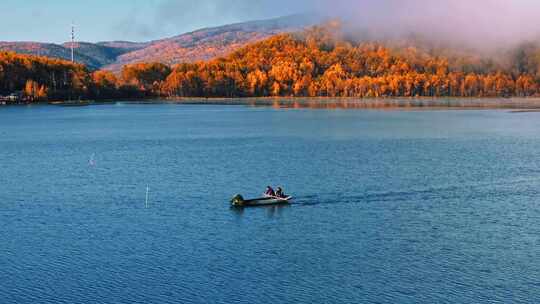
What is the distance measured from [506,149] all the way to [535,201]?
21196mm

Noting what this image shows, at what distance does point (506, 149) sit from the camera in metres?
50.3

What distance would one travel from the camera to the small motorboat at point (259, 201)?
95.9 ft

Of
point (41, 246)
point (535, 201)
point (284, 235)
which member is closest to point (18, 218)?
point (41, 246)

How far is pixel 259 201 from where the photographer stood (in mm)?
29844

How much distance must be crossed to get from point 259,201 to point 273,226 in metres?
3.57

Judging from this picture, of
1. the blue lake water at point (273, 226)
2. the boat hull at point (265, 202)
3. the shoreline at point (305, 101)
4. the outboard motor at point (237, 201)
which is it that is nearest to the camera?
the blue lake water at point (273, 226)

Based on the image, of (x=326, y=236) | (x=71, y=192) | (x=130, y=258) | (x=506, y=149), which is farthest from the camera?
(x=506, y=149)

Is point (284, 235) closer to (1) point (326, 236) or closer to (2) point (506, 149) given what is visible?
(1) point (326, 236)

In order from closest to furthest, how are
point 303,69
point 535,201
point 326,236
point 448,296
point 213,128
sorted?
1. point 448,296
2. point 326,236
3. point 535,201
4. point 213,128
5. point 303,69

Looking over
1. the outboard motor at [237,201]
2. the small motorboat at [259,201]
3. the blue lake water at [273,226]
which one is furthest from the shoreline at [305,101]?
the outboard motor at [237,201]

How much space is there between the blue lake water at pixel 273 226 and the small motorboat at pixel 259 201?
0.65 meters

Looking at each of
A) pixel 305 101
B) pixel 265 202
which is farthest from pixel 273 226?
pixel 305 101

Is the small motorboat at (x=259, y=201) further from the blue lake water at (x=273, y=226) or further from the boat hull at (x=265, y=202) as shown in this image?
the blue lake water at (x=273, y=226)

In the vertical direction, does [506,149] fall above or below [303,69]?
below
